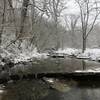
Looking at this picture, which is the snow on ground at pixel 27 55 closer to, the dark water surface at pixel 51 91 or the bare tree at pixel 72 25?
the dark water surface at pixel 51 91

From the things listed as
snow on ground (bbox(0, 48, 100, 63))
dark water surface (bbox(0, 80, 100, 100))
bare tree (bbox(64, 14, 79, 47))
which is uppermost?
bare tree (bbox(64, 14, 79, 47))

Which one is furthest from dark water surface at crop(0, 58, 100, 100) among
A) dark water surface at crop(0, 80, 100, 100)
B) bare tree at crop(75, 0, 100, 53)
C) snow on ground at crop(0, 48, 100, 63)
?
bare tree at crop(75, 0, 100, 53)

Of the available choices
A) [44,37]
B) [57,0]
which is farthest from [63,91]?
[57,0]

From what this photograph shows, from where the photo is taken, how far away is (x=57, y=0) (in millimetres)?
32219

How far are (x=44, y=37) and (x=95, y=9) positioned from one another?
8.35 m

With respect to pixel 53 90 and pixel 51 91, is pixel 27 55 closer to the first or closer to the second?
pixel 53 90

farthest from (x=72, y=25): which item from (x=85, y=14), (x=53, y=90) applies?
(x=53, y=90)

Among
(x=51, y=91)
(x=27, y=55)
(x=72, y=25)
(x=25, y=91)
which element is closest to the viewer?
(x=51, y=91)

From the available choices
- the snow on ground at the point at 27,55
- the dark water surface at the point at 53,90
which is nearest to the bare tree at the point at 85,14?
the snow on ground at the point at 27,55

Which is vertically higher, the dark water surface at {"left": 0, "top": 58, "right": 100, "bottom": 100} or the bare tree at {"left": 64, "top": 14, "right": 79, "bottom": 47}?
the bare tree at {"left": 64, "top": 14, "right": 79, "bottom": 47}

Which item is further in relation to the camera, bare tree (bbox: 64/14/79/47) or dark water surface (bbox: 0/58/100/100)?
bare tree (bbox: 64/14/79/47)

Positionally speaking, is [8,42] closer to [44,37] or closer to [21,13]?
[21,13]

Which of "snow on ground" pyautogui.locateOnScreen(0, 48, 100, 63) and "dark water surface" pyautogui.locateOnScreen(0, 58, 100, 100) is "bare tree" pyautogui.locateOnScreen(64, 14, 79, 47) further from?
"dark water surface" pyautogui.locateOnScreen(0, 58, 100, 100)

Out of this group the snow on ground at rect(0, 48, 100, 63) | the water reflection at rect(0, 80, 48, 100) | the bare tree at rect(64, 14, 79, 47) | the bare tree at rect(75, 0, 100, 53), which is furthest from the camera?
the bare tree at rect(64, 14, 79, 47)
